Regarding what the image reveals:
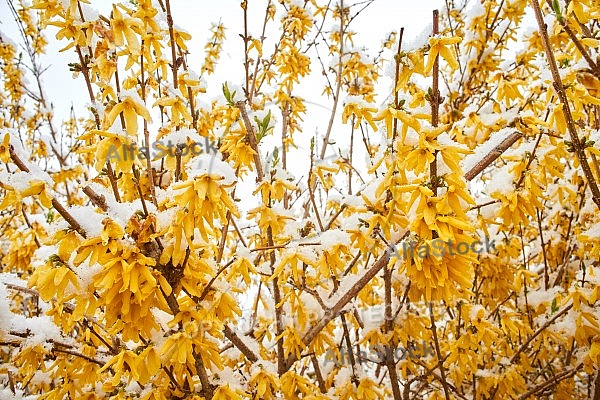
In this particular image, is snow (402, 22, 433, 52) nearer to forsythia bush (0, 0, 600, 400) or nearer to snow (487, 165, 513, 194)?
forsythia bush (0, 0, 600, 400)

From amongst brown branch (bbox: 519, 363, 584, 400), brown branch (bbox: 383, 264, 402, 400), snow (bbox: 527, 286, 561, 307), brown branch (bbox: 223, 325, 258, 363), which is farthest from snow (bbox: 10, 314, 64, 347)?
snow (bbox: 527, 286, 561, 307)

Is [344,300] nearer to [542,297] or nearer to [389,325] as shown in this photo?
[389,325]

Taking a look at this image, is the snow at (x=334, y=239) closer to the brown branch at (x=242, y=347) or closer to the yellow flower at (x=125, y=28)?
the brown branch at (x=242, y=347)

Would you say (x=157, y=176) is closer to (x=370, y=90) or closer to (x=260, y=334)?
(x=260, y=334)

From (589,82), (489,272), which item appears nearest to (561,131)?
(589,82)

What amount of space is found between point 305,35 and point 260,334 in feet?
7.47

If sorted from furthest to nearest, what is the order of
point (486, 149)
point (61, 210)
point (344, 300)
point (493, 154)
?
point (344, 300) → point (486, 149) → point (493, 154) → point (61, 210)

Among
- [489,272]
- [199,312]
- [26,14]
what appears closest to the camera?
[199,312]

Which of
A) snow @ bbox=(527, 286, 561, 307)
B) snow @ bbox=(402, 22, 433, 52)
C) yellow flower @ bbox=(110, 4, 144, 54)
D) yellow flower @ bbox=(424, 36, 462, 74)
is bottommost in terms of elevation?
snow @ bbox=(527, 286, 561, 307)

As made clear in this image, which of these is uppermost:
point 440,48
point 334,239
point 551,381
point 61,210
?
point 440,48

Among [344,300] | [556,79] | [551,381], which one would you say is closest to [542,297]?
[551,381]

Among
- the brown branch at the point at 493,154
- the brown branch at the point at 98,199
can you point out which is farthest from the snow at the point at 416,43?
the brown branch at the point at 98,199

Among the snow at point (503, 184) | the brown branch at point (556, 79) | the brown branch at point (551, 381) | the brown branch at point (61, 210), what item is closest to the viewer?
Answer: the brown branch at point (61, 210)

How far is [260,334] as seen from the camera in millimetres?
2719
